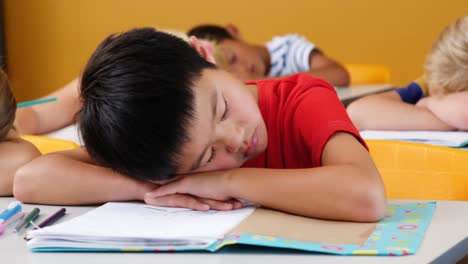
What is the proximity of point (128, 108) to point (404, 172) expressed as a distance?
0.62m

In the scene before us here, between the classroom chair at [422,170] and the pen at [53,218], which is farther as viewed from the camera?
the classroom chair at [422,170]

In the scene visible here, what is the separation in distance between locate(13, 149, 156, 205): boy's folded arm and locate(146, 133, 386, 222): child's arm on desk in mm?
55

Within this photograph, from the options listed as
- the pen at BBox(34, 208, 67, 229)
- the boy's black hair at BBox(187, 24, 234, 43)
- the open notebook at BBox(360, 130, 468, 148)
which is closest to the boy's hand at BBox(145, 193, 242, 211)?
the pen at BBox(34, 208, 67, 229)

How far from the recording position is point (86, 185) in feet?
4.12

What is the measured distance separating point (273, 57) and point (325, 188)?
2509 mm

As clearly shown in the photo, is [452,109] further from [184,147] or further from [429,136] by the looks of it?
[184,147]

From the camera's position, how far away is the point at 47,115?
7.39 feet

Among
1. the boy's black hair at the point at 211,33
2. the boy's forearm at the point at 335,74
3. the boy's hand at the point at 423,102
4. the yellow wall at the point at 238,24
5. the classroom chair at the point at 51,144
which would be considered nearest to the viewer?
the classroom chair at the point at 51,144

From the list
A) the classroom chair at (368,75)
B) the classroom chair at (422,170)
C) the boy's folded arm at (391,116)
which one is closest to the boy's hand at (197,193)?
the classroom chair at (422,170)

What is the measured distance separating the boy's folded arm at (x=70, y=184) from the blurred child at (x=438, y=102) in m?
0.95

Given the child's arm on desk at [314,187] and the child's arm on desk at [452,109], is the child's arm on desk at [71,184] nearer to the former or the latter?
the child's arm on desk at [314,187]

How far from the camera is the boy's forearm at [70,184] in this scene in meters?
1.24

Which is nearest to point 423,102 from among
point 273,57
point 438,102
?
point 438,102

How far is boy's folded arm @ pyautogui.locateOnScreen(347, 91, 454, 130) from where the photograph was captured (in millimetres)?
1993
